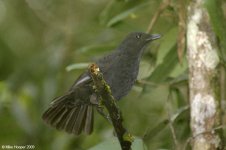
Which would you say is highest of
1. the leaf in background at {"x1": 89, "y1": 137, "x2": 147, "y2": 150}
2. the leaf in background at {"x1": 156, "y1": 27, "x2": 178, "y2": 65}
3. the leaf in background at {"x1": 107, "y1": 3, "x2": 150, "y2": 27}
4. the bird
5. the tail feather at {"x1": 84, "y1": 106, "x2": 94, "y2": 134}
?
the leaf in background at {"x1": 107, "y1": 3, "x2": 150, "y2": 27}

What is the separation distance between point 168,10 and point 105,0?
2.20 metres

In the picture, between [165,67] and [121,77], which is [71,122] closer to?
[121,77]

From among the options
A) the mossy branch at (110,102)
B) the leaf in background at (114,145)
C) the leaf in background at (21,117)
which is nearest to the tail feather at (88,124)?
the leaf in background at (114,145)

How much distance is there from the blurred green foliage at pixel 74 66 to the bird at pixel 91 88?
10.9 inches

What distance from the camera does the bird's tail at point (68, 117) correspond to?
16.3 feet

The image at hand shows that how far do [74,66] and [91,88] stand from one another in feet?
1.83

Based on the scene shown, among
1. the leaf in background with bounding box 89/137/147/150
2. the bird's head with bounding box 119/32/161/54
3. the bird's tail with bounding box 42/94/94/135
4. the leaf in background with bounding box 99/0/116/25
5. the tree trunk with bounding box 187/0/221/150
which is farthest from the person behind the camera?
the leaf in background with bounding box 99/0/116/25

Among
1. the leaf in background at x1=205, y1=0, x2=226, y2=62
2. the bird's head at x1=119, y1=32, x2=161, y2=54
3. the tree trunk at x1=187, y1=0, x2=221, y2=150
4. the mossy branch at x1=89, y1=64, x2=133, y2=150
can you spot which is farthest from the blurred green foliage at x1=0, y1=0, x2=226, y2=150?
the mossy branch at x1=89, y1=64, x2=133, y2=150

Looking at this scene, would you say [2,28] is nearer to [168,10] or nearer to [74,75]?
[74,75]

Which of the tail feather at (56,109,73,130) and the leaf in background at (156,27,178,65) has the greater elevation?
the leaf in background at (156,27,178,65)

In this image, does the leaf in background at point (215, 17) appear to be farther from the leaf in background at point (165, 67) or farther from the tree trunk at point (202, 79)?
the leaf in background at point (165, 67)

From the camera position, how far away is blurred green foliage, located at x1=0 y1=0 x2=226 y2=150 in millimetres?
5344

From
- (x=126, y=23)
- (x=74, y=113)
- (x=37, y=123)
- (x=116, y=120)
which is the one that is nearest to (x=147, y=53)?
(x=126, y=23)

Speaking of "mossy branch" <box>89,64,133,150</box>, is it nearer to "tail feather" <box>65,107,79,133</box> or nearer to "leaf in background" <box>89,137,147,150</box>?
"leaf in background" <box>89,137,147,150</box>
